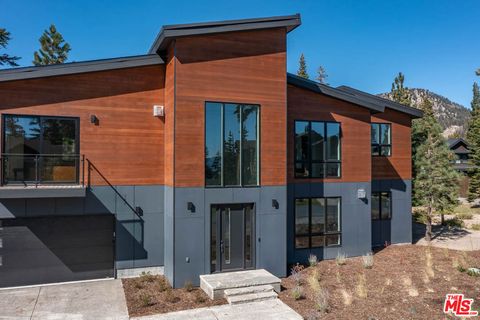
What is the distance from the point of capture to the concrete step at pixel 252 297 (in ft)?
28.6

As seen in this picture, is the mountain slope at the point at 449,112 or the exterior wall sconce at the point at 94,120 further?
the mountain slope at the point at 449,112

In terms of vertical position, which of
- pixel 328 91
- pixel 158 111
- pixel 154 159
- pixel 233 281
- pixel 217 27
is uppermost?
pixel 217 27

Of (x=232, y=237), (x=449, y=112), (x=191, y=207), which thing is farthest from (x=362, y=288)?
(x=449, y=112)

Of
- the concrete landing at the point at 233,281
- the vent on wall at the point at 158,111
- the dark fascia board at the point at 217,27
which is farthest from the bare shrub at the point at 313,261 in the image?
the dark fascia board at the point at 217,27

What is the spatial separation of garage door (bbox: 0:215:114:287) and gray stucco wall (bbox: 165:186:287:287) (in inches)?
79.6

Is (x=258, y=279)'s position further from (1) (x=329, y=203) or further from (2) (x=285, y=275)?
(1) (x=329, y=203)

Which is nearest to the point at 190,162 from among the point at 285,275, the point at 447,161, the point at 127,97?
the point at 127,97

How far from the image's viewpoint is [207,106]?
10.2 meters

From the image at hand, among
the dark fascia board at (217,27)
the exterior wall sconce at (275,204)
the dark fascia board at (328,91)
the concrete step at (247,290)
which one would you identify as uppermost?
the dark fascia board at (217,27)

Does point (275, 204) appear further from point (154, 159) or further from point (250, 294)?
point (154, 159)

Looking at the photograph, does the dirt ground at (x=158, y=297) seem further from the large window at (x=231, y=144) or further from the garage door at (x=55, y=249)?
the large window at (x=231, y=144)

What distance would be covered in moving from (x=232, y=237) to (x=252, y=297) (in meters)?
2.02

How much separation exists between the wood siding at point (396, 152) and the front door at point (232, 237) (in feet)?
23.7

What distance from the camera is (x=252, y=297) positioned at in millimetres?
8930
